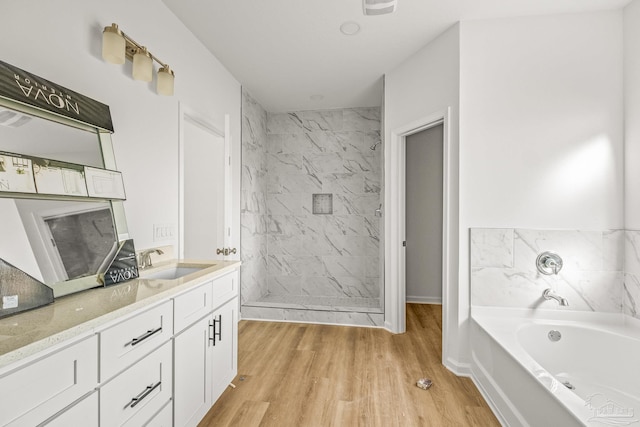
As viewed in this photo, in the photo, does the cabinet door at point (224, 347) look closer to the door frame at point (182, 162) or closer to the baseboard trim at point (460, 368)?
the door frame at point (182, 162)

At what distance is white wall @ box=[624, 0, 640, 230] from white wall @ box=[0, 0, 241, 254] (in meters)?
3.31

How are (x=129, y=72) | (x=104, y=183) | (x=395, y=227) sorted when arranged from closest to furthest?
(x=104, y=183), (x=129, y=72), (x=395, y=227)

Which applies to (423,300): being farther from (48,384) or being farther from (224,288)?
(48,384)

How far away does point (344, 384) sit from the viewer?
218cm

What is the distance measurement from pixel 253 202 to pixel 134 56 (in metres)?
2.38

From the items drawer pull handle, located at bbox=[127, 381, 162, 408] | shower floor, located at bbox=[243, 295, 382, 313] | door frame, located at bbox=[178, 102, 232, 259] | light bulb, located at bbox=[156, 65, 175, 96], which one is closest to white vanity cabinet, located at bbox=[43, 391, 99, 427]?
drawer pull handle, located at bbox=[127, 381, 162, 408]

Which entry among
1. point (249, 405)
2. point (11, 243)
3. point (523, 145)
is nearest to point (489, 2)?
point (523, 145)

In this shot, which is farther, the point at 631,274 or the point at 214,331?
the point at 631,274

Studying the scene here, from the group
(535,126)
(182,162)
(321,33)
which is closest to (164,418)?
(182,162)

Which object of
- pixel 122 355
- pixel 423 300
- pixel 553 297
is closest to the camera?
pixel 122 355

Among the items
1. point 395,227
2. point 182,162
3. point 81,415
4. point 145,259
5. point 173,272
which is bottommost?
point 81,415

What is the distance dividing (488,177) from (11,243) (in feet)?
9.11

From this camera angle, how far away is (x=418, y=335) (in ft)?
10.2

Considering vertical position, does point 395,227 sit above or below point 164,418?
above
